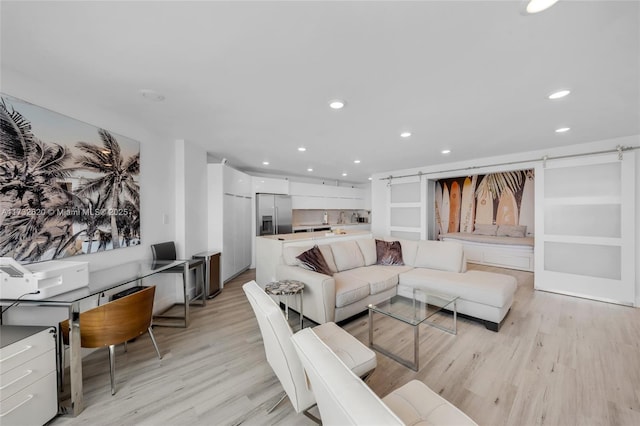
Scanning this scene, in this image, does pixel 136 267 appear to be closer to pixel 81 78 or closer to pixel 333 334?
pixel 81 78

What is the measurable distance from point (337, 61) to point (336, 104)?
2.05ft

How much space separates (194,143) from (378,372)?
3.68m

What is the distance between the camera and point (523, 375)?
6.33 ft

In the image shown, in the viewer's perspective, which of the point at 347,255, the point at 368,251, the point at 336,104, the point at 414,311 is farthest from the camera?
the point at 368,251

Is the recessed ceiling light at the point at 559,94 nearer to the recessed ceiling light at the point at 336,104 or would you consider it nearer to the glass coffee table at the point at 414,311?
the recessed ceiling light at the point at 336,104

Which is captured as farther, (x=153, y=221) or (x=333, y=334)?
(x=153, y=221)

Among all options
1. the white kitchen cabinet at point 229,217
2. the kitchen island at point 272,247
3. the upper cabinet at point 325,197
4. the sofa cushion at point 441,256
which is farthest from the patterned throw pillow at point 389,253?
the upper cabinet at point 325,197

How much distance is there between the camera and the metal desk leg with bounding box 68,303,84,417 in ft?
5.12

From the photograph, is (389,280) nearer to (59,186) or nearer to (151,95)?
(151,95)

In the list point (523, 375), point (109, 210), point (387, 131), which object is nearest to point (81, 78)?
point (109, 210)

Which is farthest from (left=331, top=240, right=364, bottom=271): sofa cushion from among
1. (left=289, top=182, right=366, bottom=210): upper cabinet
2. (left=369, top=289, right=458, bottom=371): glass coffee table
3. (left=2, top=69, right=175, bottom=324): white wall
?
(left=289, top=182, right=366, bottom=210): upper cabinet

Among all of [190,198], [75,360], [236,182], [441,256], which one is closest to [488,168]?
[441,256]

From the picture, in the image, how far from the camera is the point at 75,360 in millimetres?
1587

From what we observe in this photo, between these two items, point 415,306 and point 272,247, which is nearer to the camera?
point 415,306
